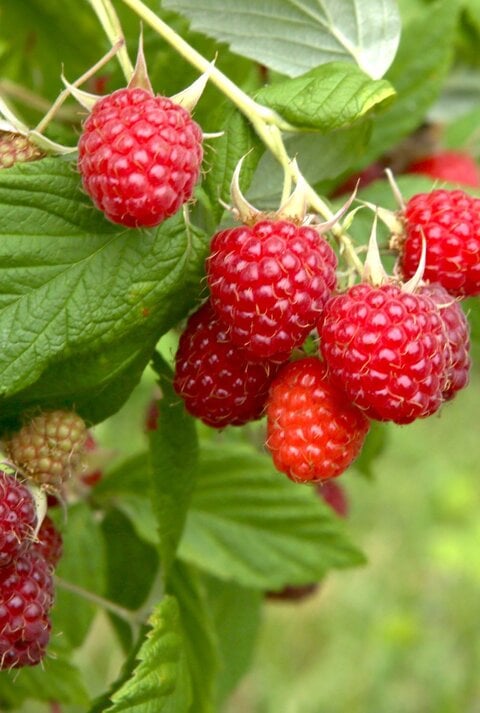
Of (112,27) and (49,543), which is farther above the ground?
(112,27)

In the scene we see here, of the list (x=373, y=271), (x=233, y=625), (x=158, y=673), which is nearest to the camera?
(x=373, y=271)

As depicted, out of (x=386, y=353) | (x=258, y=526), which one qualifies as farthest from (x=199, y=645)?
(x=386, y=353)

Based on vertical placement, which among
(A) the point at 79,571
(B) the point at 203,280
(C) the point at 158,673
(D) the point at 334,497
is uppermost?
(B) the point at 203,280

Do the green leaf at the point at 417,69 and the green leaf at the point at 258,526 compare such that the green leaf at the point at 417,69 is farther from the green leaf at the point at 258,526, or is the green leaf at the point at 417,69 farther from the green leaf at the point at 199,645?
the green leaf at the point at 199,645

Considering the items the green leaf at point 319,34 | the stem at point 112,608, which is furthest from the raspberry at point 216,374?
the stem at point 112,608

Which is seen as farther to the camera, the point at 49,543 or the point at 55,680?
the point at 55,680

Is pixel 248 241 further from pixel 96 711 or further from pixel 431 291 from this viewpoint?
pixel 96 711

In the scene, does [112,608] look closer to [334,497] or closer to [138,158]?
[334,497]
